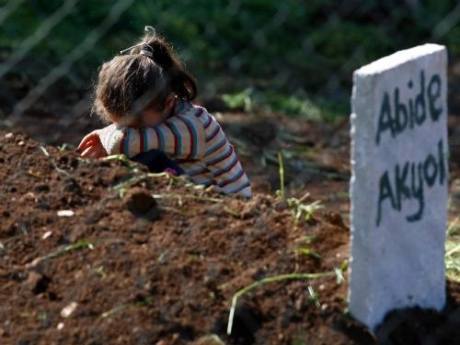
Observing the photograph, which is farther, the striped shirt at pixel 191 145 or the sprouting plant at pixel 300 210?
the striped shirt at pixel 191 145

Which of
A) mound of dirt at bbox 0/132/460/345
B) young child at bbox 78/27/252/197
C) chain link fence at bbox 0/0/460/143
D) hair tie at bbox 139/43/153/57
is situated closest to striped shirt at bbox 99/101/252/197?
young child at bbox 78/27/252/197

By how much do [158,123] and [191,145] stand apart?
15 centimetres

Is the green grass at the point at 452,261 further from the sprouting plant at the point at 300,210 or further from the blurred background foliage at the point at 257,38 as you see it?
the blurred background foliage at the point at 257,38

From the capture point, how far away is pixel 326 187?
6.26m

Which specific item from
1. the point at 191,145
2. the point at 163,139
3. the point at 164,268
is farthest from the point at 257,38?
the point at 164,268

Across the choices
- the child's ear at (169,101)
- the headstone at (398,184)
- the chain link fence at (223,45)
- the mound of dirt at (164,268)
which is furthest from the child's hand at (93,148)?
the chain link fence at (223,45)

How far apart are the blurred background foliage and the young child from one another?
2.76 m

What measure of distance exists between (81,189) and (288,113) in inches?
148

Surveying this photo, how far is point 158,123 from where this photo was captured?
445cm

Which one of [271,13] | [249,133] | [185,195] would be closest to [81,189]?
[185,195]

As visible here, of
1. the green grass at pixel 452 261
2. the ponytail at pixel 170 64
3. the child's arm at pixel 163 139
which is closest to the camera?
the green grass at pixel 452 261

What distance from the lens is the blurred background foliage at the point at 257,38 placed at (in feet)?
25.3

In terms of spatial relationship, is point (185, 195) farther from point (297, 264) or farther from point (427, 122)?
point (427, 122)

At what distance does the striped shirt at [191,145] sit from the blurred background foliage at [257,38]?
2.79m
